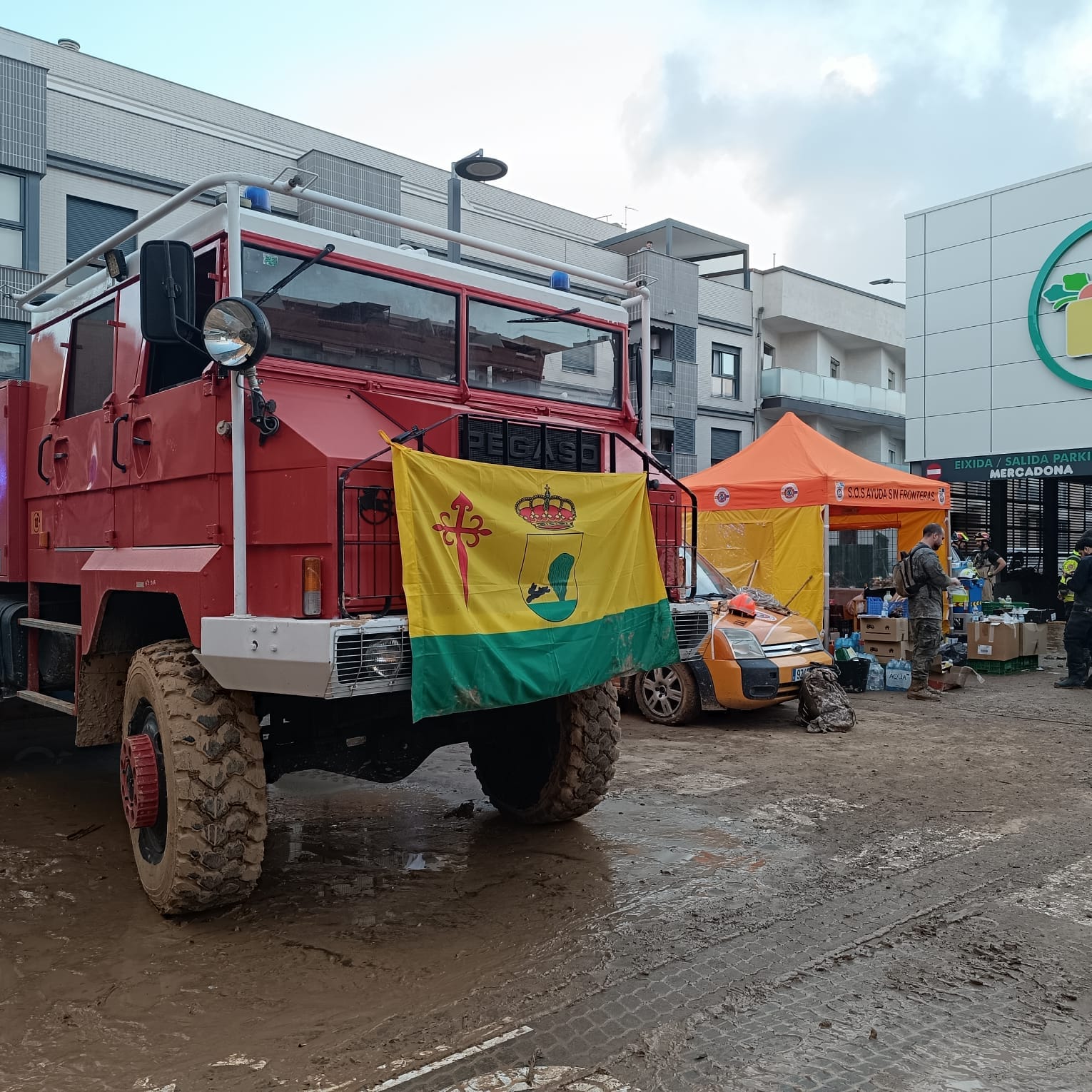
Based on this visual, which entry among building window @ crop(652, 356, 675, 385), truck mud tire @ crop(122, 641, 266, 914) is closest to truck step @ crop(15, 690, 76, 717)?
truck mud tire @ crop(122, 641, 266, 914)

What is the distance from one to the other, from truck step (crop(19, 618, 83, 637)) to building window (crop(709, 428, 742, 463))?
2518cm

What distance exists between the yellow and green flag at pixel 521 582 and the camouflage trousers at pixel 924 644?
7.16 metres

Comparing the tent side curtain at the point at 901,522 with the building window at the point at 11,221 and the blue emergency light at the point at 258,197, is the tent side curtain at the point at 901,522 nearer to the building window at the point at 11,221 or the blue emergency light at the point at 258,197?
the blue emergency light at the point at 258,197

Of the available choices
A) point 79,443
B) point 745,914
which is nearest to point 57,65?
point 79,443

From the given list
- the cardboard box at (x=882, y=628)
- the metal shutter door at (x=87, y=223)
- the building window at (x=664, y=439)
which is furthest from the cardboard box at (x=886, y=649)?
the building window at (x=664, y=439)

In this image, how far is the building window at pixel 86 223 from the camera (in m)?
17.2

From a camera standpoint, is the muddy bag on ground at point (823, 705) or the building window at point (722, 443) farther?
the building window at point (722, 443)

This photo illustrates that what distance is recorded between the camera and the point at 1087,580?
1248 centimetres

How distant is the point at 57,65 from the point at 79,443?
16350 millimetres

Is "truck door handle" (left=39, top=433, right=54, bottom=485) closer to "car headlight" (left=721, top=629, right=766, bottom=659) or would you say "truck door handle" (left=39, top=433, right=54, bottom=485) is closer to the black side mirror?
the black side mirror

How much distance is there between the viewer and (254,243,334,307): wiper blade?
4.30m

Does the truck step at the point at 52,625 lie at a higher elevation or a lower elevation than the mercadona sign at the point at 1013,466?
lower

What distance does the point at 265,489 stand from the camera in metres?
4.00

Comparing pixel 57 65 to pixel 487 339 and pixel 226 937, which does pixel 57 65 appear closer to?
pixel 487 339
